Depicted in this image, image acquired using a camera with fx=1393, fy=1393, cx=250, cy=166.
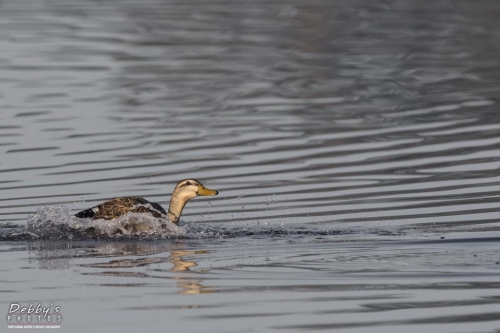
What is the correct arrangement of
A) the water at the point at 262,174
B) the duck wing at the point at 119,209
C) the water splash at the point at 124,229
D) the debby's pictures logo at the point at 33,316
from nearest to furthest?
the debby's pictures logo at the point at 33,316, the water at the point at 262,174, the water splash at the point at 124,229, the duck wing at the point at 119,209

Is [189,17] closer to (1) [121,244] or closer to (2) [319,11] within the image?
(2) [319,11]

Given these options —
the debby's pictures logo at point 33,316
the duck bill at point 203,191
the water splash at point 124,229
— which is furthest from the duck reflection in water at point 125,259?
the duck bill at point 203,191

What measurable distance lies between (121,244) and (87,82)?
14.0 metres

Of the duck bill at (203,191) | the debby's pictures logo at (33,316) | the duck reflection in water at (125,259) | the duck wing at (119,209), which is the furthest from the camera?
the duck bill at (203,191)

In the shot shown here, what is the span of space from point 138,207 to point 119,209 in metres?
0.21

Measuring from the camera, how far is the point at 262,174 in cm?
1833

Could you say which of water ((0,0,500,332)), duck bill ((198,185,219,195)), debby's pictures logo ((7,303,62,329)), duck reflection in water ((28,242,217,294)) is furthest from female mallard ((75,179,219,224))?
debby's pictures logo ((7,303,62,329))

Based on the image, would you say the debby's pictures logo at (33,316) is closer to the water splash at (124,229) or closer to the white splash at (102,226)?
the water splash at (124,229)

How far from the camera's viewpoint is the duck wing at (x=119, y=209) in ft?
50.4

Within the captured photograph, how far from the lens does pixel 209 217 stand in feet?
54.0

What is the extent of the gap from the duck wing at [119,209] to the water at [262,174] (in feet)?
0.88

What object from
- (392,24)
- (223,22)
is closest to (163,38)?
(223,22)

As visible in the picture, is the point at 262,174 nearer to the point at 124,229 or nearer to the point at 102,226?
the point at 124,229

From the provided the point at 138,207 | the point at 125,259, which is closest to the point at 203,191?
the point at 138,207
